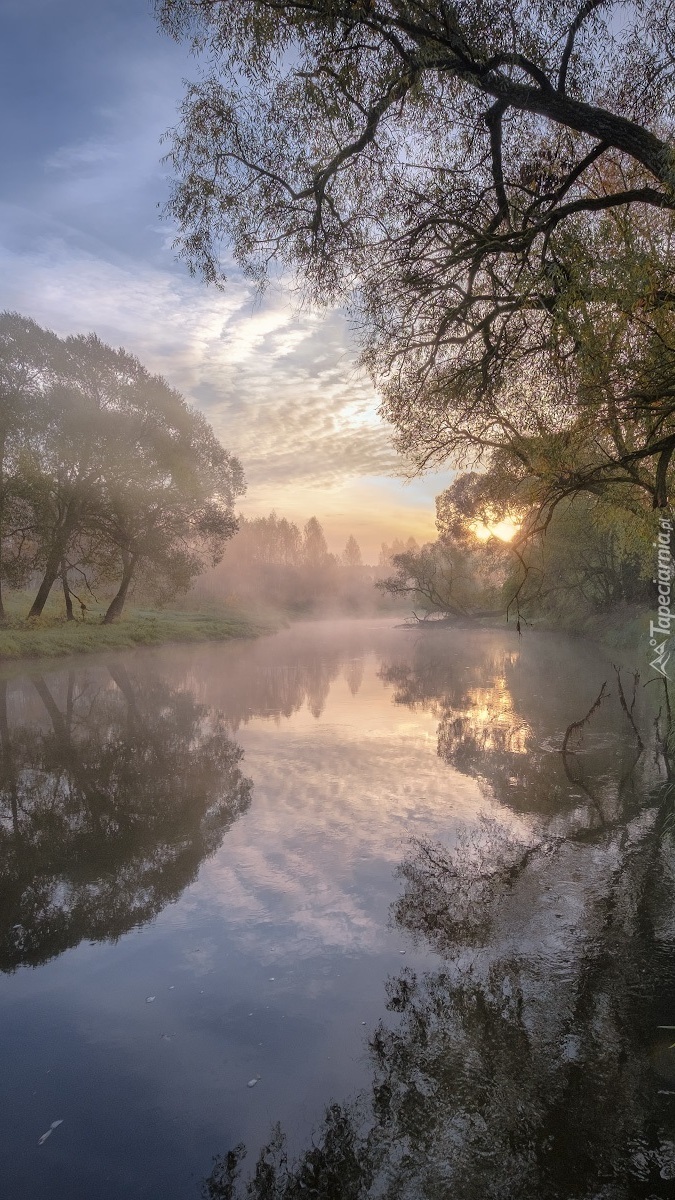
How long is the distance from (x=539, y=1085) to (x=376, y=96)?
820 cm

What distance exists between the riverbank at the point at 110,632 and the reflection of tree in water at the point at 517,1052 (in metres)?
→ 21.5

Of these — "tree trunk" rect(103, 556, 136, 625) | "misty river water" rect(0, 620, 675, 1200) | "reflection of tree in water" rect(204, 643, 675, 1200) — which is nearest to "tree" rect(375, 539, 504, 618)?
"tree trunk" rect(103, 556, 136, 625)

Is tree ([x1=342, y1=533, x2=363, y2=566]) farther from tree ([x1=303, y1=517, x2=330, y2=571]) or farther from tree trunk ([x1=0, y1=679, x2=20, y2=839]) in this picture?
tree trunk ([x1=0, y1=679, x2=20, y2=839])

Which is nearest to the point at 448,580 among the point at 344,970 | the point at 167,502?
the point at 167,502

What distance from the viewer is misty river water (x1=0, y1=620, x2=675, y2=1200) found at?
3.11 metres

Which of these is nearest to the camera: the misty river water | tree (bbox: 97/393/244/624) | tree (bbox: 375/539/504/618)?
the misty river water

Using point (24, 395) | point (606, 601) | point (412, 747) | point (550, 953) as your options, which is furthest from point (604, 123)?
point (606, 601)

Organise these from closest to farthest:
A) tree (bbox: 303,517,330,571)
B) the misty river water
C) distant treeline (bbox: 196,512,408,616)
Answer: the misty river water, distant treeline (bbox: 196,512,408,616), tree (bbox: 303,517,330,571)

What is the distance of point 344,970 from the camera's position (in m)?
4.60

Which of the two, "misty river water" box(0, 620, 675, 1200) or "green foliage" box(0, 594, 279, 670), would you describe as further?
"green foliage" box(0, 594, 279, 670)

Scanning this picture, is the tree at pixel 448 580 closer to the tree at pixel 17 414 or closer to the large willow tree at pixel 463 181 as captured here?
the tree at pixel 17 414

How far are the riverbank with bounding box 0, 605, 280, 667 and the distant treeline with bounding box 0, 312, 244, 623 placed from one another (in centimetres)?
110

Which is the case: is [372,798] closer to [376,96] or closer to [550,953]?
[550,953]

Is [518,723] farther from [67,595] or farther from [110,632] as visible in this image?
[67,595]
